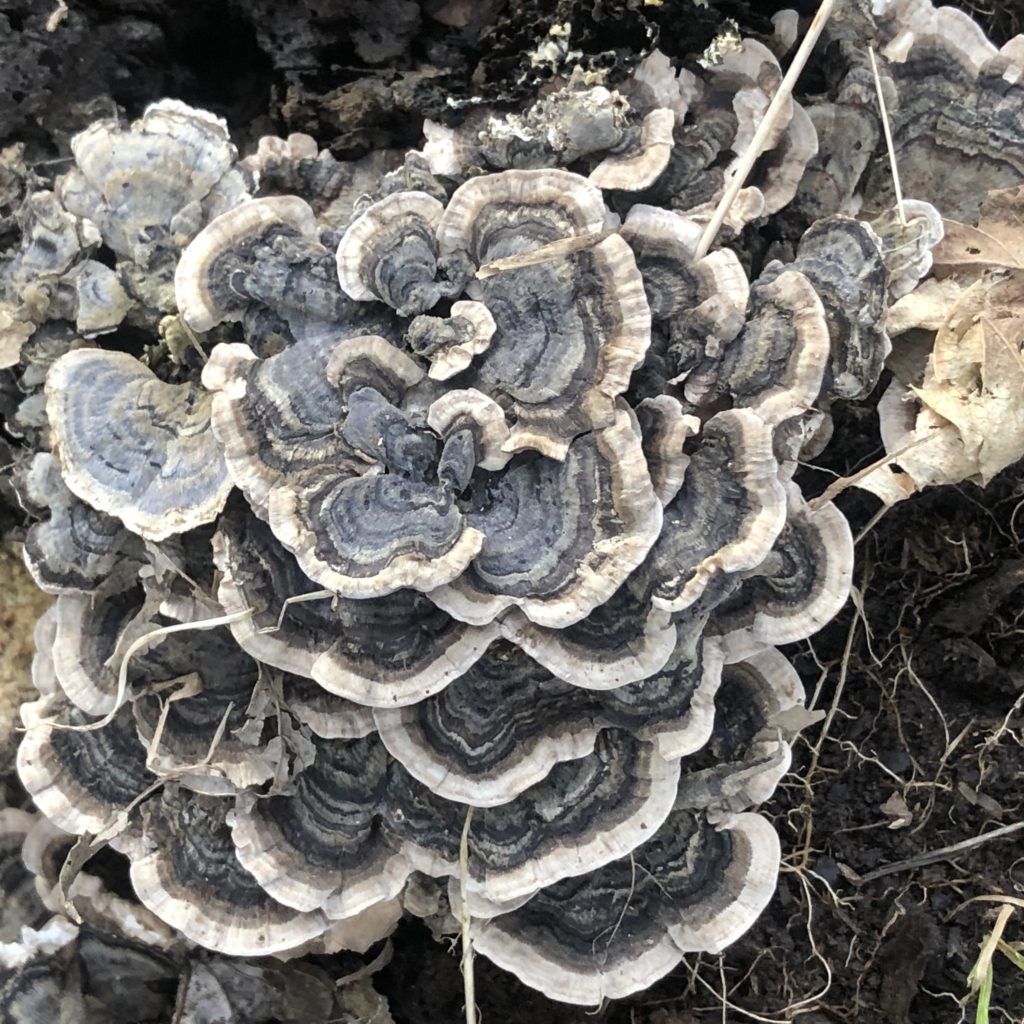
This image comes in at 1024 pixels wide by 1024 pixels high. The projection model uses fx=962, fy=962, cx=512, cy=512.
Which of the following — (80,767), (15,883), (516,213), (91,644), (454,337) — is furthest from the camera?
(15,883)

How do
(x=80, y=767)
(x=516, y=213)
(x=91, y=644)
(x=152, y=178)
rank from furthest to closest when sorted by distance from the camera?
(x=80, y=767) < (x=91, y=644) < (x=152, y=178) < (x=516, y=213)

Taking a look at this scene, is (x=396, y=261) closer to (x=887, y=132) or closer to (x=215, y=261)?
(x=215, y=261)

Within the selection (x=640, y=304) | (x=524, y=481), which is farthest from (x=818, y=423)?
(x=524, y=481)

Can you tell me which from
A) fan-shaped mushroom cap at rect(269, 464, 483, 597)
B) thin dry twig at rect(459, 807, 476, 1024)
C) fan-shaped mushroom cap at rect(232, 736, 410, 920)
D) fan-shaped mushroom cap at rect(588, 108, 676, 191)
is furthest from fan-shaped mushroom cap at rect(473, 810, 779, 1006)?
fan-shaped mushroom cap at rect(588, 108, 676, 191)

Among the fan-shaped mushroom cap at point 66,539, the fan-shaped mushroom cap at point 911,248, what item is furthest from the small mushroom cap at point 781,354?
the fan-shaped mushroom cap at point 66,539

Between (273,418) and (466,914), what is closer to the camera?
(273,418)

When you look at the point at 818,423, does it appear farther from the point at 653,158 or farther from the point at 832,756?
the point at 832,756

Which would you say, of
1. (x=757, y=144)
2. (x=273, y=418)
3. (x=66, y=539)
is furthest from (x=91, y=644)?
(x=757, y=144)
